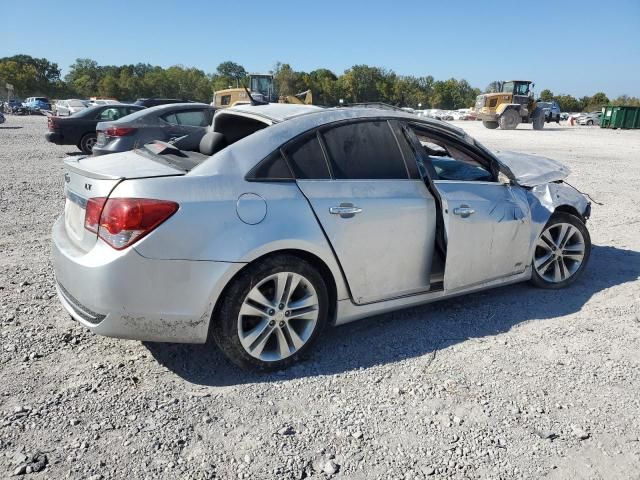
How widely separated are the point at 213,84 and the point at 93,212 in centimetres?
11636

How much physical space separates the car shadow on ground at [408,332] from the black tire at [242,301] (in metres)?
0.09

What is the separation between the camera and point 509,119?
34.1 meters

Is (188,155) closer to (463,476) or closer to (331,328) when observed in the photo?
(331,328)

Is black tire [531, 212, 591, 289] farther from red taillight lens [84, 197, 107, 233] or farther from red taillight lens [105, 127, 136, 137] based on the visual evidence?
red taillight lens [105, 127, 136, 137]

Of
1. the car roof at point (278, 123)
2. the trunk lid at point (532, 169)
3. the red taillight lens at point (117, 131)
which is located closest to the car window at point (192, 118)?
the red taillight lens at point (117, 131)

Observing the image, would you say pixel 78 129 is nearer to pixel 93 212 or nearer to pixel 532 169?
pixel 93 212

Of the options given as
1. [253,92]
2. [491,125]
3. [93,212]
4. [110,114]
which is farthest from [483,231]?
[491,125]

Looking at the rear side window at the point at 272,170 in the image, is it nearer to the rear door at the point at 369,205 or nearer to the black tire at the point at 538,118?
the rear door at the point at 369,205

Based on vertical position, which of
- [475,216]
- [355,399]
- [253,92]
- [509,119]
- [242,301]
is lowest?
[355,399]

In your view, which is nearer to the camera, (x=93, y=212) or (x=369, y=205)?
(x=93, y=212)

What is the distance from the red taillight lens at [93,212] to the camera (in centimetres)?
280

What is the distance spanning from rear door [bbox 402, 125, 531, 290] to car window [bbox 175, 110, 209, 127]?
8.25 metres

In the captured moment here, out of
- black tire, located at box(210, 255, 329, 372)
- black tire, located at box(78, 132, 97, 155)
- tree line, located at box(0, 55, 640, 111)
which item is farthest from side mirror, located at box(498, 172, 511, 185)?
tree line, located at box(0, 55, 640, 111)

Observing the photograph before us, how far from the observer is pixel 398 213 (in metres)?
3.43
